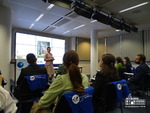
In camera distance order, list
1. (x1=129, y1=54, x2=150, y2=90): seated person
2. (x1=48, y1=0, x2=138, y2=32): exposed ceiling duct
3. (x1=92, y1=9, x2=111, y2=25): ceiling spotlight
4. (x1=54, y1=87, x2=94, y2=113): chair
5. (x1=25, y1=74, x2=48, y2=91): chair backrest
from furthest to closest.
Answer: (x1=92, y1=9, x2=111, y2=25): ceiling spotlight
(x1=48, y1=0, x2=138, y2=32): exposed ceiling duct
(x1=129, y1=54, x2=150, y2=90): seated person
(x1=25, y1=74, x2=48, y2=91): chair backrest
(x1=54, y1=87, x2=94, y2=113): chair

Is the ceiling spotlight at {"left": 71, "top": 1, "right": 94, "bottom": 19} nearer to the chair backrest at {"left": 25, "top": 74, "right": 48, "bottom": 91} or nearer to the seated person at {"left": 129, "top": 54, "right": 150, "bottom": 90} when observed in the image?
the seated person at {"left": 129, "top": 54, "right": 150, "bottom": 90}

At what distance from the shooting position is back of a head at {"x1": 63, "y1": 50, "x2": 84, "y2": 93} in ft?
3.53

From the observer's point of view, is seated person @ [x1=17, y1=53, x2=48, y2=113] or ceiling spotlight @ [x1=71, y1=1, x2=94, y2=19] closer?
seated person @ [x1=17, y1=53, x2=48, y2=113]

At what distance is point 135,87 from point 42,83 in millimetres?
2235

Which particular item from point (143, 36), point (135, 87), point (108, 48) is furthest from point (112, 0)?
point (108, 48)

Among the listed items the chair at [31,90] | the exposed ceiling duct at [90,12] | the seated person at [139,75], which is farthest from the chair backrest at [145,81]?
the exposed ceiling duct at [90,12]

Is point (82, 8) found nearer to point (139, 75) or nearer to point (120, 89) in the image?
point (139, 75)

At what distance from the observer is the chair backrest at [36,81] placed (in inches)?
77.8

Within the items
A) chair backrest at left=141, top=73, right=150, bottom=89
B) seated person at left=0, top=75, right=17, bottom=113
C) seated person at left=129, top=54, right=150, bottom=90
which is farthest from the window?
seated person at left=0, top=75, right=17, bottom=113

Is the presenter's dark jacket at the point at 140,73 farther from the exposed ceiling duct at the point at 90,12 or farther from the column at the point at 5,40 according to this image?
the column at the point at 5,40

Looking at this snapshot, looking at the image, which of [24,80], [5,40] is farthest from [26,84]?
[5,40]

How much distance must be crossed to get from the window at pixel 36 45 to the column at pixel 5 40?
Result: 8.34 ft

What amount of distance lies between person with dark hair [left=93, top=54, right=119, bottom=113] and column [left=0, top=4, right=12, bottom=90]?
133 inches

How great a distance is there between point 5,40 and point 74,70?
3.60 m
